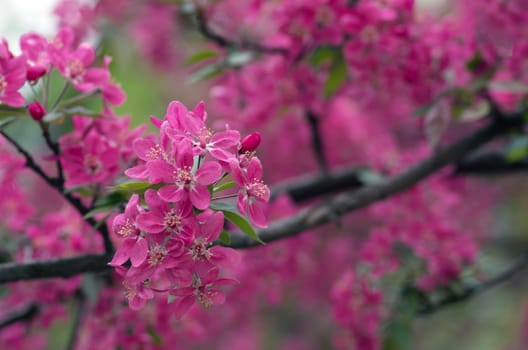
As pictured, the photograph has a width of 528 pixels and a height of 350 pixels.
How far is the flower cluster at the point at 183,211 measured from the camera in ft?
3.19

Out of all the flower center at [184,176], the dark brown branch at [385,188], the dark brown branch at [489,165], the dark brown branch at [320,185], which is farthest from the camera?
the dark brown branch at [320,185]

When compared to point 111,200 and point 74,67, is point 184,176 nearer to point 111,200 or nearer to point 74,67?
point 111,200

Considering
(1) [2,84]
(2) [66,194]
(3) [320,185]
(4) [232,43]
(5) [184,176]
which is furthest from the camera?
(3) [320,185]

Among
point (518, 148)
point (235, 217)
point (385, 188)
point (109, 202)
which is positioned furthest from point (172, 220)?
point (518, 148)

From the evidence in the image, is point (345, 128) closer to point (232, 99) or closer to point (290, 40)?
point (232, 99)

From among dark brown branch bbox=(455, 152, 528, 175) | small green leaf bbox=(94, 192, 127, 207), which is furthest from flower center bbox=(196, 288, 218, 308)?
dark brown branch bbox=(455, 152, 528, 175)

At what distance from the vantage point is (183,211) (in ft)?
3.22

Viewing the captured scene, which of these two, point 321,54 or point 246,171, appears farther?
point 321,54

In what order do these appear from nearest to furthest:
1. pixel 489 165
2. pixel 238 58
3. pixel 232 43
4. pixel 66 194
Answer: pixel 66 194 < pixel 238 58 < pixel 232 43 < pixel 489 165

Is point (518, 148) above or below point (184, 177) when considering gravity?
below

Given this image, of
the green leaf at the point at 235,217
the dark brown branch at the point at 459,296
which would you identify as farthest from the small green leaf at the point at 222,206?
the dark brown branch at the point at 459,296

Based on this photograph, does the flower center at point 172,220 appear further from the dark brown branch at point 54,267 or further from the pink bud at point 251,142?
the dark brown branch at point 54,267

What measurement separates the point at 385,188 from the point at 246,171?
0.97 metres

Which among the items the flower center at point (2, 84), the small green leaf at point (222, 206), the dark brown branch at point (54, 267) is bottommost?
the dark brown branch at point (54, 267)
